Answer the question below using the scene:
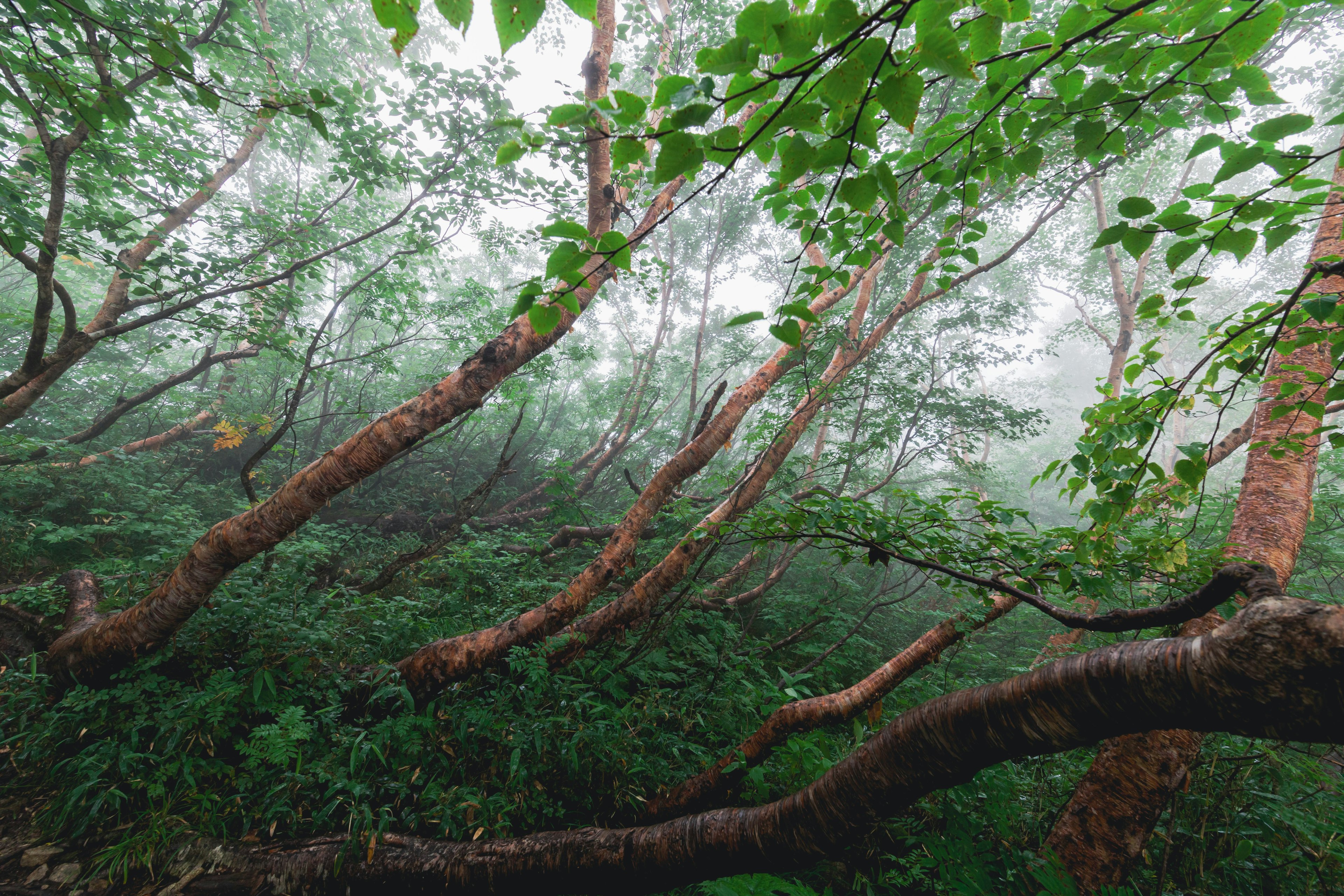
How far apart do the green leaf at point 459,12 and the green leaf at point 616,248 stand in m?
0.46

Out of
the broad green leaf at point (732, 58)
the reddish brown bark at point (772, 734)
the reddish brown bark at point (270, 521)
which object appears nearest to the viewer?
the broad green leaf at point (732, 58)

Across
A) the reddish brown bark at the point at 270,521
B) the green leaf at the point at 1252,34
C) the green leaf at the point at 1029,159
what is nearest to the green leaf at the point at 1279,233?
the green leaf at the point at 1252,34

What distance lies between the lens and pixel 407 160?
5.03 m

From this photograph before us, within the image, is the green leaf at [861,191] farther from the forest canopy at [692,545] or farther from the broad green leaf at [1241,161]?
the broad green leaf at [1241,161]

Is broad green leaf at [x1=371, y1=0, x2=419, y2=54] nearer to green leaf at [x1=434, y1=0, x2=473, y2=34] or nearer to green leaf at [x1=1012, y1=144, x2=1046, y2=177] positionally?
green leaf at [x1=434, y1=0, x2=473, y2=34]

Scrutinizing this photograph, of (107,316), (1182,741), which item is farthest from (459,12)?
(107,316)

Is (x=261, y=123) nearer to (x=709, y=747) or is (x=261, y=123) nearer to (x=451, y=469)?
(x=451, y=469)

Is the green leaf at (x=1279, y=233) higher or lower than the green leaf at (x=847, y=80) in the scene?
higher

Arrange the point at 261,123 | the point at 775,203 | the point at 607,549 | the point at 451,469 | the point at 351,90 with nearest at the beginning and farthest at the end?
the point at 775,203
the point at 607,549
the point at 351,90
the point at 261,123
the point at 451,469

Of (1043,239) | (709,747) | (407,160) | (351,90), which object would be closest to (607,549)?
(709,747)

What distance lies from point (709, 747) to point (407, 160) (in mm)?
6377

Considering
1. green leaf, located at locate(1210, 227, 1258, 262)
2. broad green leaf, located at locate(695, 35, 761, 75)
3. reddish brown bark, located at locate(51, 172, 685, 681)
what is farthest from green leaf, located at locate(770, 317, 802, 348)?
reddish brown bark, located at locate(51, 172, 685, 681)

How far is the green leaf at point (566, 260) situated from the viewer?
3.13 feet

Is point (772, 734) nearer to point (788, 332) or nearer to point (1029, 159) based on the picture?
point (788, 332)
